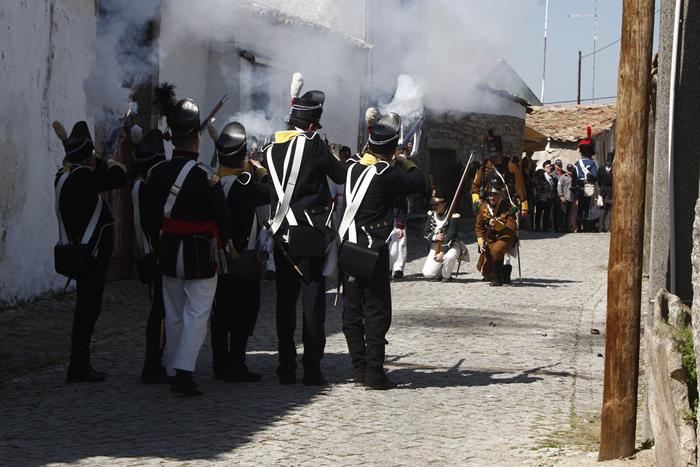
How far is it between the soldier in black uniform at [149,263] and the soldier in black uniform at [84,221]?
0.75 ft

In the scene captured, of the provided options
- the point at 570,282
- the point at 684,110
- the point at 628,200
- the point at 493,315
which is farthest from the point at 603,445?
the point at 570,282

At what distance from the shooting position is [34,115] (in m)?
12.8

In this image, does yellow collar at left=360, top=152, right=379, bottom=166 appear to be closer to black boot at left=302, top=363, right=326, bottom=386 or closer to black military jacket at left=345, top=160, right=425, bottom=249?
black military jacket at left=345, top=160, right=425, bottom=249

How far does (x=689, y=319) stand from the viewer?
6270mm

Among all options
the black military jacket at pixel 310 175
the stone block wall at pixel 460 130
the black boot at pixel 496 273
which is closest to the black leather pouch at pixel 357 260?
the black military jacket at pixel 310 175

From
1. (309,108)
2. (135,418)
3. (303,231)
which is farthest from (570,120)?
(135,418)

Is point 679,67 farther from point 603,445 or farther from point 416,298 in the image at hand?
point 416,298

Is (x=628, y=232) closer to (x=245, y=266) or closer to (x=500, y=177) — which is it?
(x=245, y=266)

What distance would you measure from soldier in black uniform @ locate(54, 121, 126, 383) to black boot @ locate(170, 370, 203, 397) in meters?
0.84

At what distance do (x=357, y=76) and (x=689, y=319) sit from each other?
669 inches

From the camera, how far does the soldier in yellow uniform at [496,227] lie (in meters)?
16.2

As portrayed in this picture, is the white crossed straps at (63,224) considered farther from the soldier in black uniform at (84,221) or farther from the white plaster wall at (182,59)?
the white plaster wall at (182,59)

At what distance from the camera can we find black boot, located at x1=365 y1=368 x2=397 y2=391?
8461mm

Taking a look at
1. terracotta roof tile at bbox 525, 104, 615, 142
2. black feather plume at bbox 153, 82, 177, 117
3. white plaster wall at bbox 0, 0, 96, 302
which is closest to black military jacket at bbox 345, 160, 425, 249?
black feather plume at bbox 153, 82, 177, 117
